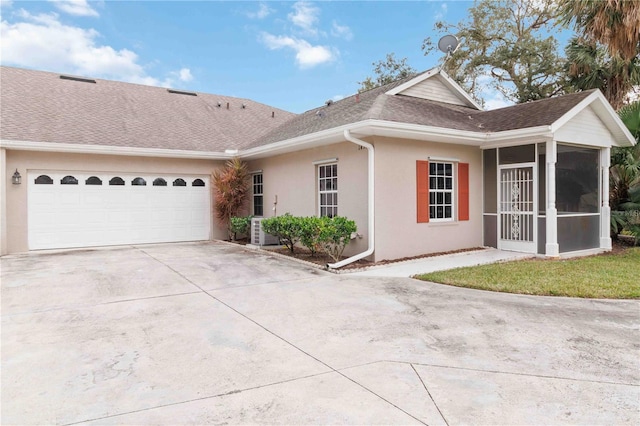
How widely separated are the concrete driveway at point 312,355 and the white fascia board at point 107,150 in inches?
218

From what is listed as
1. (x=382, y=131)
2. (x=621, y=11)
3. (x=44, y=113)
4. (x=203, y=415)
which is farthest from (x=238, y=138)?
(x=203, y=415)

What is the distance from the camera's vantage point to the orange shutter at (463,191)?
10.7m

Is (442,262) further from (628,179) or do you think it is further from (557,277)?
(628,179)

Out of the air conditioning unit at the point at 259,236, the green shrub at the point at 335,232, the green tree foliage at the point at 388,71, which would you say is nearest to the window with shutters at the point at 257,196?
the air conditioning unit at the point at 259,236

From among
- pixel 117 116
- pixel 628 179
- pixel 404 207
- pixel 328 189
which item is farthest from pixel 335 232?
pixel 117 116

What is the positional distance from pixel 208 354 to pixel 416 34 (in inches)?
945

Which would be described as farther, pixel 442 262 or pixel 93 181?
pixel 93 181

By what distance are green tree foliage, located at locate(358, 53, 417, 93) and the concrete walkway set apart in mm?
17547

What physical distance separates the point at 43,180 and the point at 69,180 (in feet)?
2.12

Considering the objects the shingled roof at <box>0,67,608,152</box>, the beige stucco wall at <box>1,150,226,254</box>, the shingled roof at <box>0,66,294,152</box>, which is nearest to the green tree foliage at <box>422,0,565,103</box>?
the shingled roof at <box>0,67,608,152</box>

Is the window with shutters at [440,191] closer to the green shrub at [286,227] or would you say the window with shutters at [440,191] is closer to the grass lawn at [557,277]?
the grass lawn at [557,277]

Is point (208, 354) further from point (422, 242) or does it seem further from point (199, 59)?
point (199, 59)

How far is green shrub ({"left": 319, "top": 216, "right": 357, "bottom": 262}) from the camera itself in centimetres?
884

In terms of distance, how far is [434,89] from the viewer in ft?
39.5
